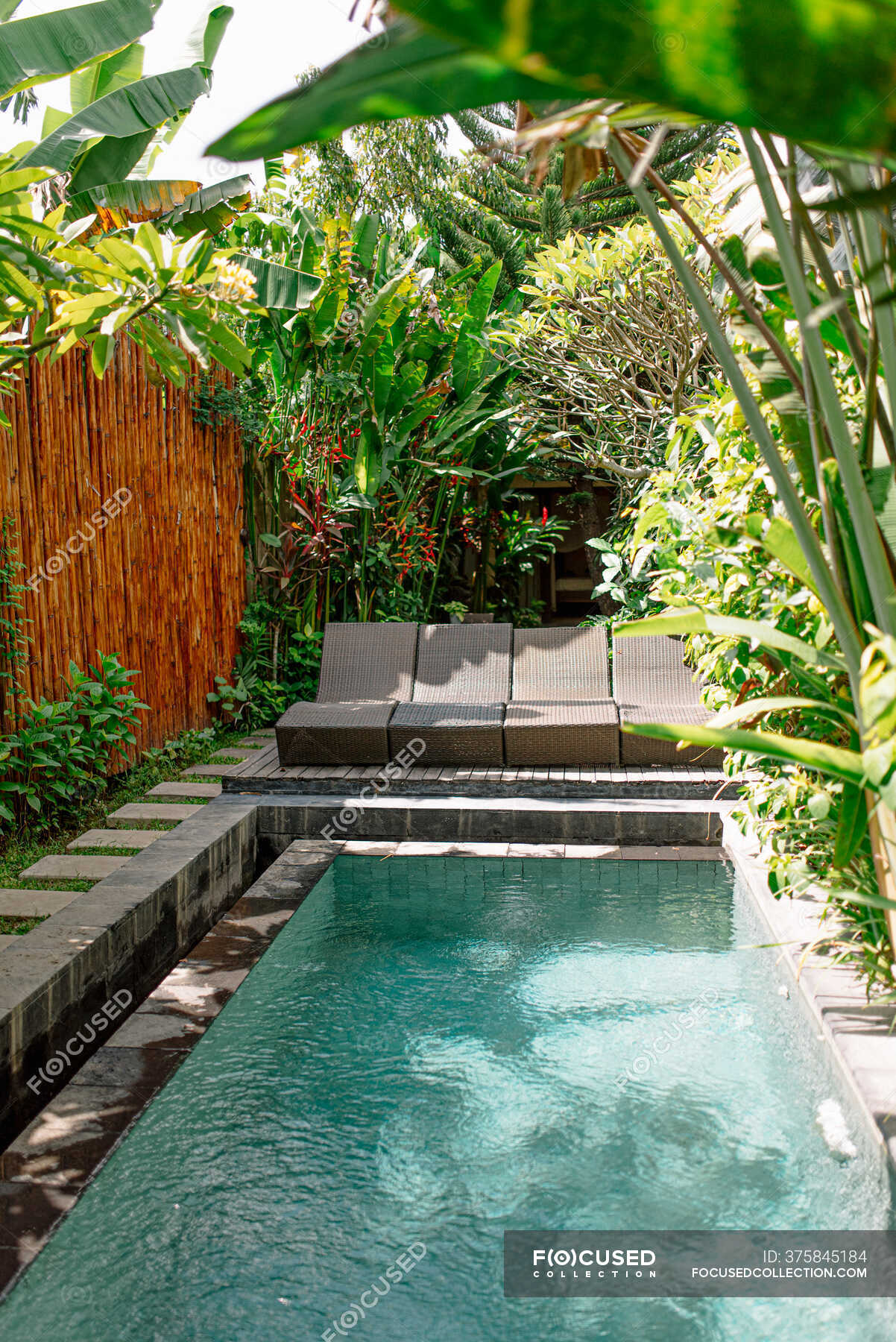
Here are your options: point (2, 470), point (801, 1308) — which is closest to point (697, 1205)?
A: point (801, 1308)

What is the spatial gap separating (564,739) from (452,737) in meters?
0.68

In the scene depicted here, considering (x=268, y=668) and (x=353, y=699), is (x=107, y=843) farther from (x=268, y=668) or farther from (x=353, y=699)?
(x=268, y=668)

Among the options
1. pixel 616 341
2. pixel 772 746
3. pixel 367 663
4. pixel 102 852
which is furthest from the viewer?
pixel 616 341

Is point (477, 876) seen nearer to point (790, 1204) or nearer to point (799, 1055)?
point (799, 1055)

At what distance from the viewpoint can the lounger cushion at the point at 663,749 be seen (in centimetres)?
573

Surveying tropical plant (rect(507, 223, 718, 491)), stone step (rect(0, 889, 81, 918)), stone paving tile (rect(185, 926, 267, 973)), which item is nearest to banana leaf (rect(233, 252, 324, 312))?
tropical plant (rect(507, 223, 718, 491))

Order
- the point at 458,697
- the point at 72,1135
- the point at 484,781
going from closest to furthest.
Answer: the point at 72,1135 < the point at 484,781 < the point at 458,697

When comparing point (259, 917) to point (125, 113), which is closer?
point (125, 113)

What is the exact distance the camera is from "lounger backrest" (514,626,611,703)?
675cm

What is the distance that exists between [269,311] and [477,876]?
463 cm

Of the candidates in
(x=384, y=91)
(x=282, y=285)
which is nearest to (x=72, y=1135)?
(x=384, y=91)

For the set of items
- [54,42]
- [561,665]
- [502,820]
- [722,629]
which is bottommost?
[502,820]

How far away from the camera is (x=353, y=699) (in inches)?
274

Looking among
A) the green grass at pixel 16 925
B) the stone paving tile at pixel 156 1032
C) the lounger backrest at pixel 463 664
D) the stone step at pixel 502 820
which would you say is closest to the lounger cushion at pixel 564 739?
the stone step at pixel 502 820
